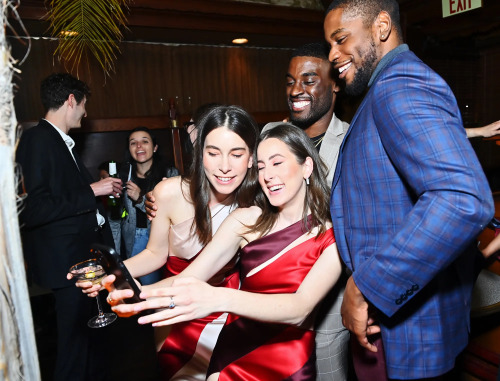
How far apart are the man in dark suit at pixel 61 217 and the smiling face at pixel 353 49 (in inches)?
72.4

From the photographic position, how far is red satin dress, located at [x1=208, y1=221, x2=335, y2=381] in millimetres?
1471

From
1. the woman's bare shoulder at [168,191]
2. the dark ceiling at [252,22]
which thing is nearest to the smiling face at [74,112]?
the woman's bare shoulder at [168,191]

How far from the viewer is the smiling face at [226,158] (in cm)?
175

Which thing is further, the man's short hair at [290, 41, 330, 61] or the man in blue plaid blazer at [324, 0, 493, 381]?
the man's short hair at [290, 41, 330, 61]

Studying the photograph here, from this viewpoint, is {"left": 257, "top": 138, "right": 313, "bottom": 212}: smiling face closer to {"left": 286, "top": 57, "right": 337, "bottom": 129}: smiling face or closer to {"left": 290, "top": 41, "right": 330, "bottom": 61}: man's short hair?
{"left": 286, "top": 57, "right": 337, "bottom": 129}: smiling face

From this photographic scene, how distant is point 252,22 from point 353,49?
331 cm

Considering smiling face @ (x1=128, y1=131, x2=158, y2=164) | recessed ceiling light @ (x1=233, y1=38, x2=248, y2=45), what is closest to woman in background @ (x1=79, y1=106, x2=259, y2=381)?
smiling face @ (x1=128, y1=131, x2=158, y2=164)

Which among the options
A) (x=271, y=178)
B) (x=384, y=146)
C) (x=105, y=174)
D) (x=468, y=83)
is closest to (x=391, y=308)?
(x=384, y=146)

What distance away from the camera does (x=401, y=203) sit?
109 centimetres

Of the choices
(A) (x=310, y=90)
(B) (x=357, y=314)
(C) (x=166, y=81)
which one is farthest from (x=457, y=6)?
(C) (x=166, y=81)

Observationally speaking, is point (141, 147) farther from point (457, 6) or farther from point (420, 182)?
point (420, 182)

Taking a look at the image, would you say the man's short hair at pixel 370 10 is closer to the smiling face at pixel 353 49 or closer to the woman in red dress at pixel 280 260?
the smiling face at pixel 353 49

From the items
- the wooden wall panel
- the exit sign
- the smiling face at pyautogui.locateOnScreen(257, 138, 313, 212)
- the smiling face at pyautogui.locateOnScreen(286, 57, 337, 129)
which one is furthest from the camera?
the wooden wall panel

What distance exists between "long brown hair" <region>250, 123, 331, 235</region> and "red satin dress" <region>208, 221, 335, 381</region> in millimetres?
54
